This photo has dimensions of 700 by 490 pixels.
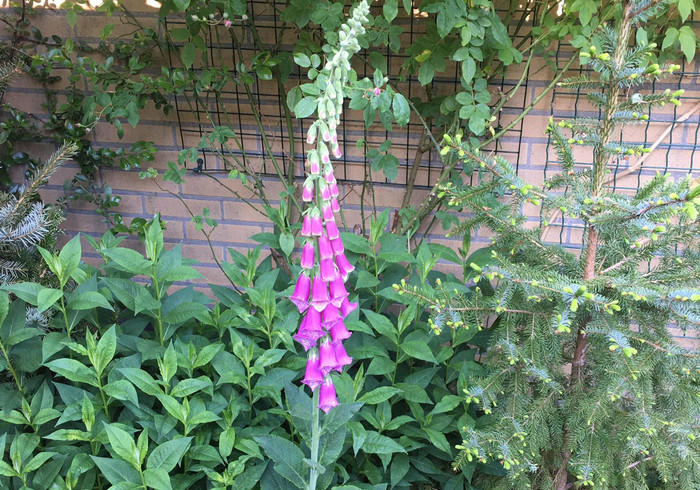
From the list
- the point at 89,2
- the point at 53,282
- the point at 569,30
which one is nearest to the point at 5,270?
the point at 53,282

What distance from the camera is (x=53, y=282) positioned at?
2023 mm

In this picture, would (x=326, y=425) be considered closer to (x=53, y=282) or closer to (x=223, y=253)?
(x=53, y=282)

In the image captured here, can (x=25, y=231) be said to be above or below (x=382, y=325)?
above

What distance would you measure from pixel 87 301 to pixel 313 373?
0.90 meters

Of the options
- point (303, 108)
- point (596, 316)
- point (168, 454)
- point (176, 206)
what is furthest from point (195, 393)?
point (176, 206)

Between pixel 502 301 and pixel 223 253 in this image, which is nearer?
pixel 502 301

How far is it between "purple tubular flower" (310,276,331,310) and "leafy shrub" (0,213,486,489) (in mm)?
350

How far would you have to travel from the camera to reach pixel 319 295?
1.35 m

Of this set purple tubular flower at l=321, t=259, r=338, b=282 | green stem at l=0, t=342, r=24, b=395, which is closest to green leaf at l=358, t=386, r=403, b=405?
purple tubular flower at l=321, t=259, r=338, b=282

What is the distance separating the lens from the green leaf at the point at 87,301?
5.89 feet

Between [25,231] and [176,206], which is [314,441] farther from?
[176,206]

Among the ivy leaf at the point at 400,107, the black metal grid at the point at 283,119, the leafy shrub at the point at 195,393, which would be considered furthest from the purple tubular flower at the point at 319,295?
the black metal grid at the point at 283,119

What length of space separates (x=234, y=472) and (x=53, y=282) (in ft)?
3.32

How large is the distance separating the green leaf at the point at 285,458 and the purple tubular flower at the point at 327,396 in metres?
0.21
